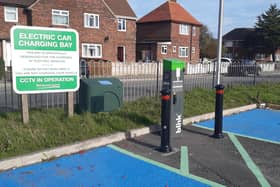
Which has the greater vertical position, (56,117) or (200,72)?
(200,72)

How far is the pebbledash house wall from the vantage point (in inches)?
969

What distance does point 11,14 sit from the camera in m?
24.2

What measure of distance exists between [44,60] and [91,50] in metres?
22.9

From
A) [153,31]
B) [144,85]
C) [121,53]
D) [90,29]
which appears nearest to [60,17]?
[90,29]

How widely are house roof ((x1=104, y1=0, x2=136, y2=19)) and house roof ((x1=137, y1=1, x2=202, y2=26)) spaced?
22.5ft

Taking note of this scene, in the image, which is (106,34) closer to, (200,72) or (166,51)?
(166,51)

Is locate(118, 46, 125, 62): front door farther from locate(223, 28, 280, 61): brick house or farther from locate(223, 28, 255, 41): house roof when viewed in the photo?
locate(223, 28, 255, 41): house roof

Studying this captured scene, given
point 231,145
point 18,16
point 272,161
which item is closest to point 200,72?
point 231,145

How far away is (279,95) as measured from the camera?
11.5 m

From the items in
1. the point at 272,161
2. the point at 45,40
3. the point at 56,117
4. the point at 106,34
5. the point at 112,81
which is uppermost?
the point at 106,34

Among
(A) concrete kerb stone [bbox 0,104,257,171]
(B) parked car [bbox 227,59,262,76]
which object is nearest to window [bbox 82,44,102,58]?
(B) parked car [bbox 227,59,262,76]

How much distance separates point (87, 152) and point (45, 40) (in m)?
2.31

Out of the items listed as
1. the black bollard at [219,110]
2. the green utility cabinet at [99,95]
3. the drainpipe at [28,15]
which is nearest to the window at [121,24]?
the drainpipe at [28,15]

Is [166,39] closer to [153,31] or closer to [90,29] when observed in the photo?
[153,31]
